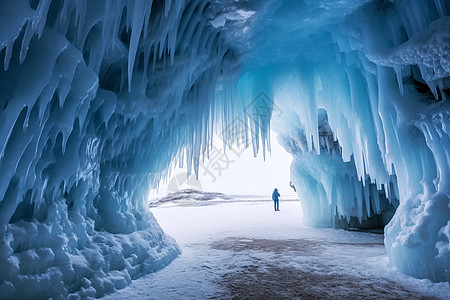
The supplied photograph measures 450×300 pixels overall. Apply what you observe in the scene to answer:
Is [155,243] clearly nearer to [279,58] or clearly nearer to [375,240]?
[279,58]

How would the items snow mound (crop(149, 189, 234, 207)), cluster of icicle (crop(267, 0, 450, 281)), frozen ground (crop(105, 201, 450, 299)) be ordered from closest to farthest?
1. frozen ground (crop(105, 201, 450, 299))
2. cluster of icicle (crop(267, 0, 450, 281))
3. snow mound (crop(149, 189, 234, 207))

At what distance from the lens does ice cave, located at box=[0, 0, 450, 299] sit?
2.79 metres

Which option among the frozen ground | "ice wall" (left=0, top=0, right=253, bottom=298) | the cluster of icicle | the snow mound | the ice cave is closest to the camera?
"ice wall" (left=0, top=0, right=253, bottom=298)

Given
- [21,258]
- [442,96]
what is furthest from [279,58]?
[21,258]

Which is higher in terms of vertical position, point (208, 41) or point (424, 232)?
point (208, 41)

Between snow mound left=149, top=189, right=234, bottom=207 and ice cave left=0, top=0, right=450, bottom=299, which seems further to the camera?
snow mound left=149, top=189, right=234, bottom=207

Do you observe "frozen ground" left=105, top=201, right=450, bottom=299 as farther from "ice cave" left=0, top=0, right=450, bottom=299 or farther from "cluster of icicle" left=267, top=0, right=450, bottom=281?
"cluster of icicle" left=267, top=0, right=450, bottom=281

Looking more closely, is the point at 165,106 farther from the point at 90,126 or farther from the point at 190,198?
the point at 190,198

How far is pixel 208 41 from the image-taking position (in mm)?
5359

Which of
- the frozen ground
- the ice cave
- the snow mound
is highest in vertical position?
the ice cave

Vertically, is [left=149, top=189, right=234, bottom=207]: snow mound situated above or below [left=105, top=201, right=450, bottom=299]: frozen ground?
above

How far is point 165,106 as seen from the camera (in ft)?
18.2

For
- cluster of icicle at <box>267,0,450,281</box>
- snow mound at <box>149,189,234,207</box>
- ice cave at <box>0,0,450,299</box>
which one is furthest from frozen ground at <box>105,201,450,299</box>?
snow mound at <box>149,189,234,207</box>

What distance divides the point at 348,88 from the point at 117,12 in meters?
6.05
